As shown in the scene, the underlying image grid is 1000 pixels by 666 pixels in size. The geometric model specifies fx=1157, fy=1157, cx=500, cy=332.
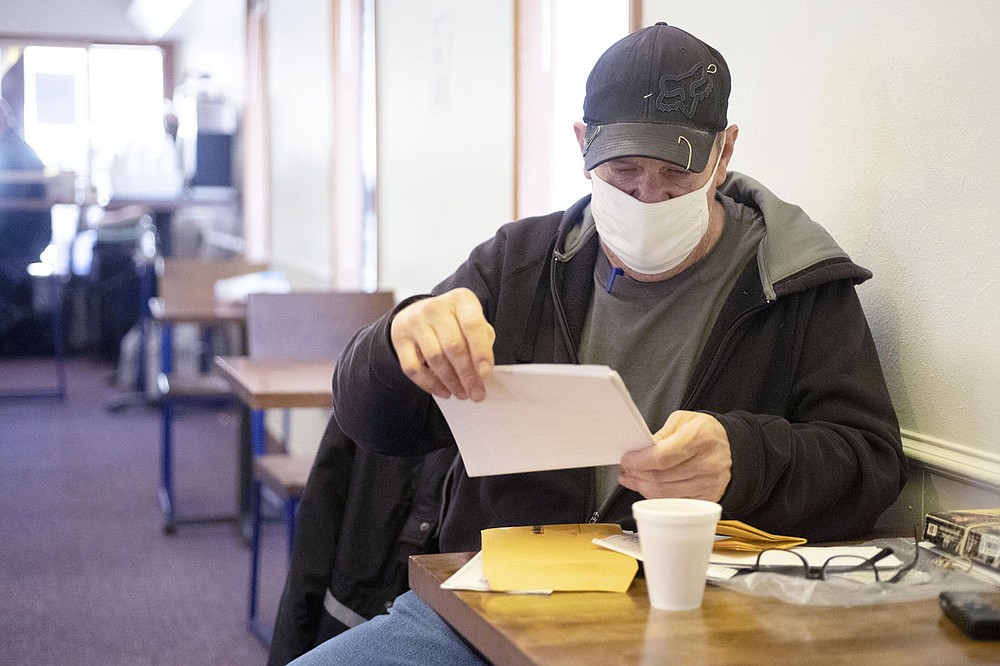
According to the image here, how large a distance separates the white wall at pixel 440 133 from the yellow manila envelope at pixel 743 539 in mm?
1688

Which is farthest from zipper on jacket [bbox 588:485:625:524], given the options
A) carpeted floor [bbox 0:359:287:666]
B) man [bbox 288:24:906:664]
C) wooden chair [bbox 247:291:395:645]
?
wooden chair [bbox 247:291:395:645]

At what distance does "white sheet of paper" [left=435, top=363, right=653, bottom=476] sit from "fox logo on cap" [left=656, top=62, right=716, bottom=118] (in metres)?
0.46

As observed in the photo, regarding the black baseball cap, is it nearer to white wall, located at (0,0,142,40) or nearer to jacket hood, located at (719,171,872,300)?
jacket hood, located at (719,171,872,300)

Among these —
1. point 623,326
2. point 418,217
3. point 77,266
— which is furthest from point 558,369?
point 77,266

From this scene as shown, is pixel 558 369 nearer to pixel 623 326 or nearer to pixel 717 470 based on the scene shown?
pixel 717 470

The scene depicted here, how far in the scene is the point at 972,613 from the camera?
95cm

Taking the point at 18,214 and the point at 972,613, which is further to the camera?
the point at 18,214

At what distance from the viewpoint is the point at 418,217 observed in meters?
3.49

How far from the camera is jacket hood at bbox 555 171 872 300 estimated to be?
139cm

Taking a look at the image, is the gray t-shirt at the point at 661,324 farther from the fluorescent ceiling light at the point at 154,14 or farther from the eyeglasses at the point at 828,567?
the fluorescent ceiling light at the point at 154,14

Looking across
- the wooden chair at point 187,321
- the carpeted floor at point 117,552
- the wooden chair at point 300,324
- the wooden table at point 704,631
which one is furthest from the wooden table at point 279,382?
the wooden table at point 704,631

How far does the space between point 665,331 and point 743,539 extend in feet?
1.20

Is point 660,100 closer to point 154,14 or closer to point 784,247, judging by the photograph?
point 784,247

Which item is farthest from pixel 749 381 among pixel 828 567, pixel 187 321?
pixel 187 321
